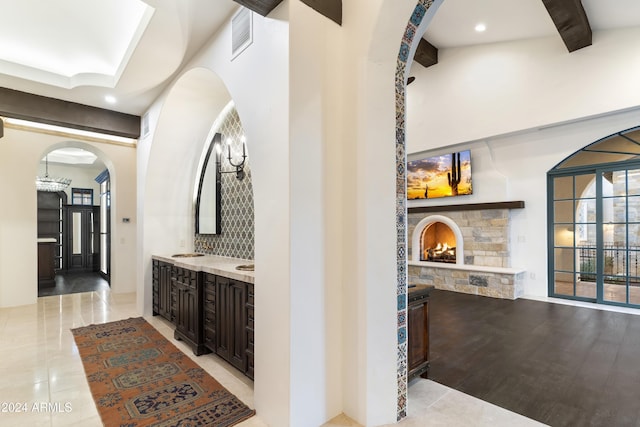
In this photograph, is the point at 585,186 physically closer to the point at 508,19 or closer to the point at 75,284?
the point at 508,19

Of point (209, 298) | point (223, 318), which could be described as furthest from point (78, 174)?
point (223, 318)

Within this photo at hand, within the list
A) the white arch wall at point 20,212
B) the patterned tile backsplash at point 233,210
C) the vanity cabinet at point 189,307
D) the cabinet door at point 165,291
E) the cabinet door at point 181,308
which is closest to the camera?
the vanity cabinet at point 189,307

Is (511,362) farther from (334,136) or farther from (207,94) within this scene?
(207,94)

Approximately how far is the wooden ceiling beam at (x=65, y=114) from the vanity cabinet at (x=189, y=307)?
2.95 m

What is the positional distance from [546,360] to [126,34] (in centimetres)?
578

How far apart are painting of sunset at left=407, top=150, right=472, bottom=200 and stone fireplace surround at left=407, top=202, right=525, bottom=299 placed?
392mm

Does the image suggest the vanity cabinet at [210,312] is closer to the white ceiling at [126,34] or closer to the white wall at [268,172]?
the white wall at [268,172]

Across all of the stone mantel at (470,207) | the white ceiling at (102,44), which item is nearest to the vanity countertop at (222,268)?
the white ceiling at (102,44)

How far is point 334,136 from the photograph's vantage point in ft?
7.46

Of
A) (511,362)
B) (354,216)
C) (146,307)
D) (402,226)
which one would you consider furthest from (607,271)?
Answer: (146,307)

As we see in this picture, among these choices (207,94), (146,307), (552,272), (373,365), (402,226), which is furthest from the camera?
(552,272)

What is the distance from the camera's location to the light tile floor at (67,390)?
2.17 metres

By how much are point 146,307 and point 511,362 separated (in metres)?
4.84

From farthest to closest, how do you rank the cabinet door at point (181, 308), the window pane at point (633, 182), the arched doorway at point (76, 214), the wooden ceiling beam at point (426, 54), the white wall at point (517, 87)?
the arched doorway at point (76, 214) → the wooden ceiling beam at point (426, 54) → the window pane at point (633, 182) → the white wall at point (517, 87) → the cabinet door at point (181, 308)
